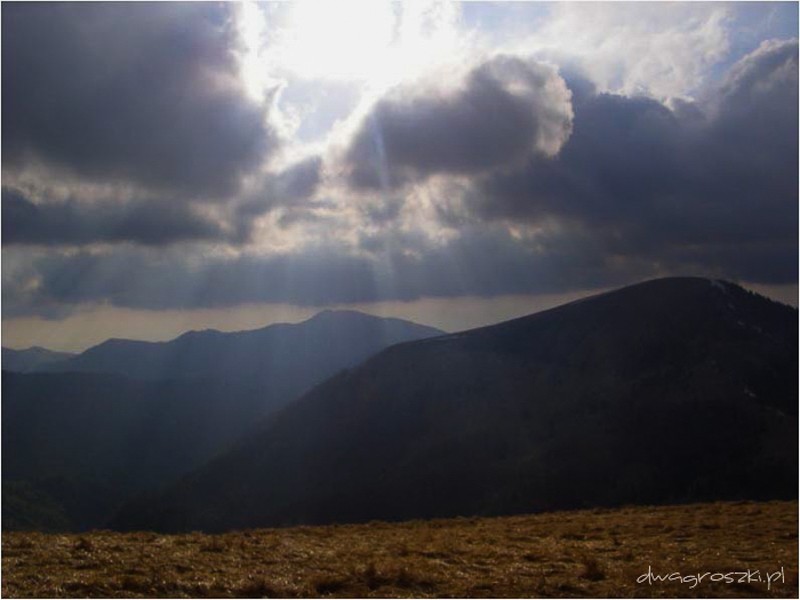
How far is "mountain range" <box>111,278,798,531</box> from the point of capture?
5079 inches

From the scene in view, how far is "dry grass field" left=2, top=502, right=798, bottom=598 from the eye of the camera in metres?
15.7

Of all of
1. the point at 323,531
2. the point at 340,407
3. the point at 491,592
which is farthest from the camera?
the point at 340,407

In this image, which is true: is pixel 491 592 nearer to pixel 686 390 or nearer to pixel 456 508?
pixel 456 508

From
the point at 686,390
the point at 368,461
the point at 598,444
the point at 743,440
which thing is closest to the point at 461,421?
the point at 368,461

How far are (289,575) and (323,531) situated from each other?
1079cm

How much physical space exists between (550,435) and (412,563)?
139 metres

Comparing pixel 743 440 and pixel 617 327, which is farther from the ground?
pixel 617 327

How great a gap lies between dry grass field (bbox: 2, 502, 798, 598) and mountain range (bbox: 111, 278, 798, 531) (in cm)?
9995

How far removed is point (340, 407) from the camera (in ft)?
646

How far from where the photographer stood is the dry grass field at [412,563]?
51.5 feet

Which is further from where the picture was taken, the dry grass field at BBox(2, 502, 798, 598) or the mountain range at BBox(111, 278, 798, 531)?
the mountain range at BBox(111, 278, 798, 531)

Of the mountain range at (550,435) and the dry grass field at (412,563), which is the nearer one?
the dry grass field at (412,563)

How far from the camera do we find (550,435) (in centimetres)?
15225

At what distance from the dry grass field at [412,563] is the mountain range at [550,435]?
328 feet
